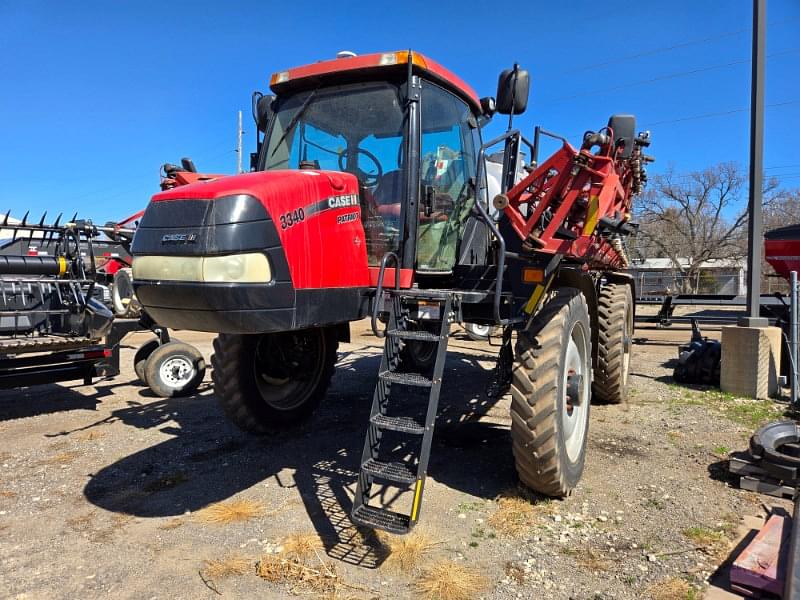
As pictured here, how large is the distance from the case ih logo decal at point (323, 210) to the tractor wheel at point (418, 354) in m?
0.90

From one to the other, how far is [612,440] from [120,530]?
4.03 metres

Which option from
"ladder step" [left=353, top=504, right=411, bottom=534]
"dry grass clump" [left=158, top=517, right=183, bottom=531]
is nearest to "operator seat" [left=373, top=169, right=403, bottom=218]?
"ladder step" [left=353, top=504, right=411, bottom=534]

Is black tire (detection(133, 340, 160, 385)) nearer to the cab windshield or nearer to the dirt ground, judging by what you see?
the dirt ground

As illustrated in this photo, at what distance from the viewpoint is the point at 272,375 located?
4996 millimetres

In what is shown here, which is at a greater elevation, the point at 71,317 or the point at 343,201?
the point at 343,201

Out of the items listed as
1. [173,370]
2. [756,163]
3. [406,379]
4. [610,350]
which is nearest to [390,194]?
[406,379]

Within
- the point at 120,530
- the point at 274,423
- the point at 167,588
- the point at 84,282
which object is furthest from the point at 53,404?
the point at 167,588

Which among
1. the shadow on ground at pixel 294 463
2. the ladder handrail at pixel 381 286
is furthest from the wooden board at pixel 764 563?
the ladder handrail at pixel 381 286

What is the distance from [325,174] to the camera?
11.2 ft

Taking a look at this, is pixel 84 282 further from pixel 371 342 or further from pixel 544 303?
pixel 371 342

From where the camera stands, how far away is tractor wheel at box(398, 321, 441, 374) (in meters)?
3.83

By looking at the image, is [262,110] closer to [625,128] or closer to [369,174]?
[369,174]

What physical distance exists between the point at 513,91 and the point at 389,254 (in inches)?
63.2

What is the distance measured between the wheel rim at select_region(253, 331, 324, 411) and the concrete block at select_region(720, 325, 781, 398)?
5.06 m
